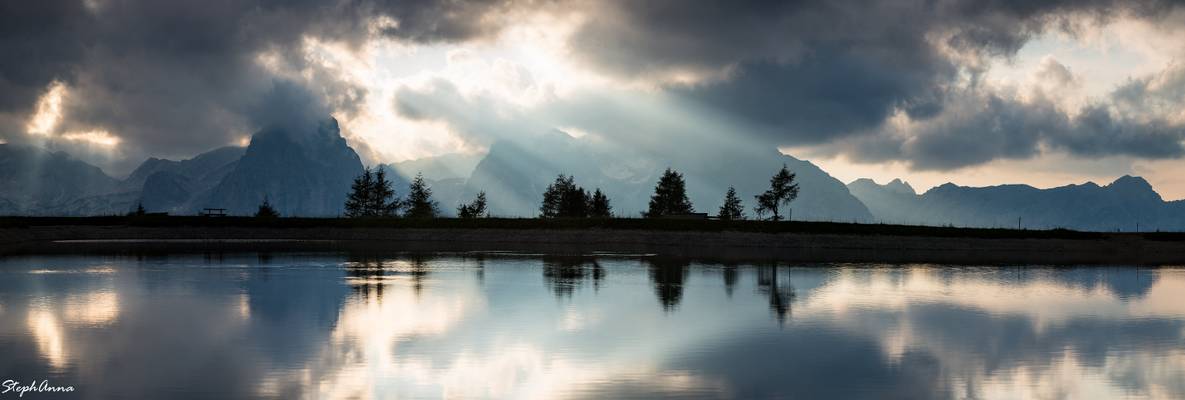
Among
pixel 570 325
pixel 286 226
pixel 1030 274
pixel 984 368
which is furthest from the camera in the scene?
pixel 286 226

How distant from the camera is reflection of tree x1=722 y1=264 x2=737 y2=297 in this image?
167ft

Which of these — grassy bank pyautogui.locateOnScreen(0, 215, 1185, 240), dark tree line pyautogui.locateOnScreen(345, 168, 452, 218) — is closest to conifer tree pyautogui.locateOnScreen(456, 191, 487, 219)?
dark tree line pyautogui.locateOnScreen(345, 168, 452, 218)

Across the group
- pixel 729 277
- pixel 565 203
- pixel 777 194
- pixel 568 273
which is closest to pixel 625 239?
pixel 565 203

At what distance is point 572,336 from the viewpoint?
3095cm

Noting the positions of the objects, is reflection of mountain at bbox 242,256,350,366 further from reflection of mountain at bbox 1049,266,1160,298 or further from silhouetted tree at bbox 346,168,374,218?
silhouetted tree at bbox 346,168,374,218

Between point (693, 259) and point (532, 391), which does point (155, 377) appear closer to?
point (532, 391)

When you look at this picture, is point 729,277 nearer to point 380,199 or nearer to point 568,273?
point 568,273

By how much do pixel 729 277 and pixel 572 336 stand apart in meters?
31.3

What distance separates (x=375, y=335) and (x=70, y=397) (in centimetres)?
1113

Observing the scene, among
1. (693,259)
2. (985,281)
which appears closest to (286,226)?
(693,259)

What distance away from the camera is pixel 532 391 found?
21.5 m

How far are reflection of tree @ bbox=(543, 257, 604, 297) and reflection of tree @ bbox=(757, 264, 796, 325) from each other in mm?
10539

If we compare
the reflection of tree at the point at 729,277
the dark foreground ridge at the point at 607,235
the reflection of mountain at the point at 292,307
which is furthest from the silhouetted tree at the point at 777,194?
the reflection of mountain at the point at 292,307
